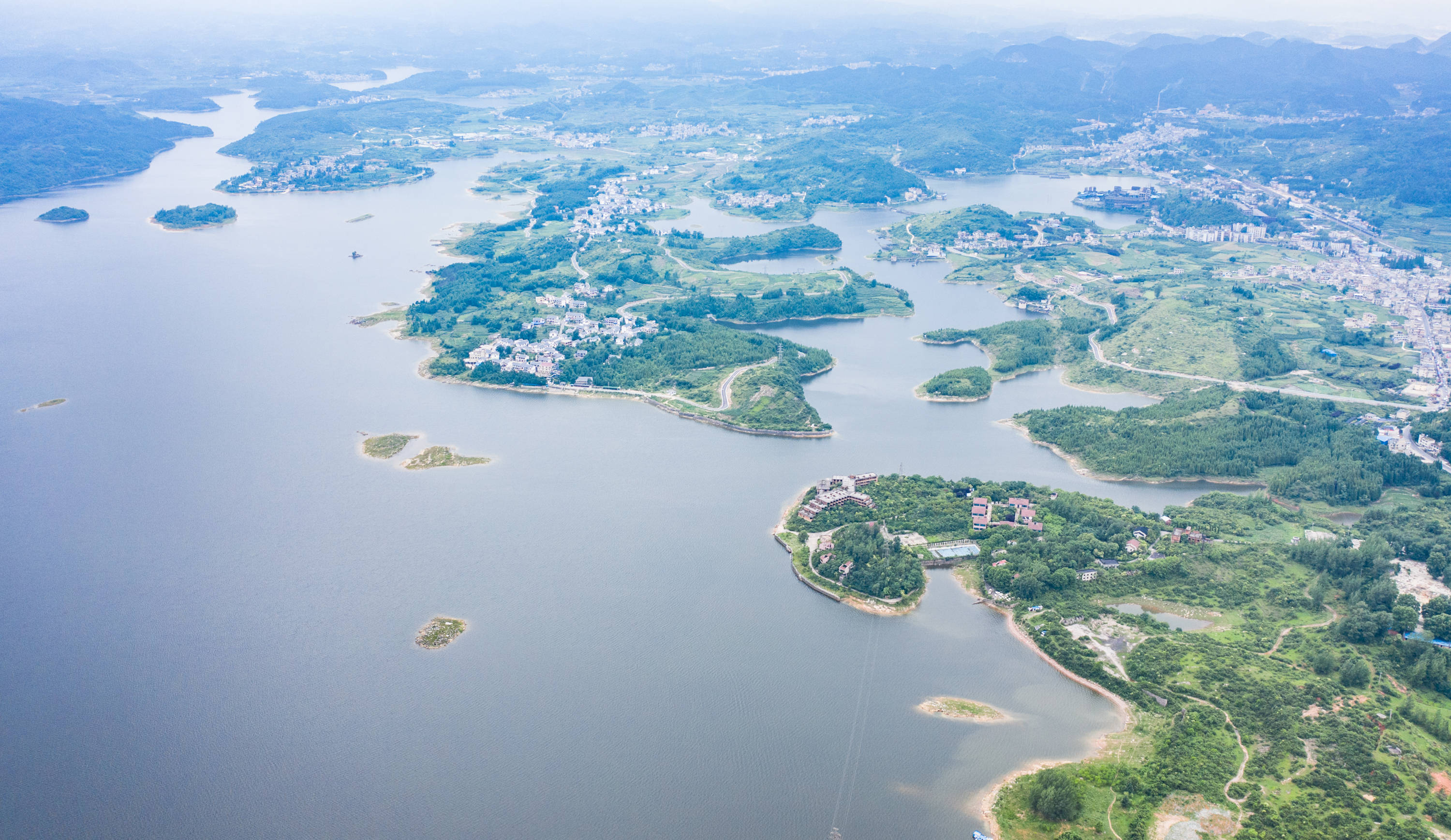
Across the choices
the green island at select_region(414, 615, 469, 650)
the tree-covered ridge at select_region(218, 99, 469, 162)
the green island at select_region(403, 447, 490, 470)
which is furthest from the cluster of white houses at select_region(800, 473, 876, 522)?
the tree-covered ridge at select_region(218, 99, 469, 162)

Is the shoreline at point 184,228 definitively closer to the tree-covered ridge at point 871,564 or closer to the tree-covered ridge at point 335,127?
the tree-covered ridge at point 335,127

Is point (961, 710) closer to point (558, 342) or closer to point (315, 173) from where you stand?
point (558, 342)

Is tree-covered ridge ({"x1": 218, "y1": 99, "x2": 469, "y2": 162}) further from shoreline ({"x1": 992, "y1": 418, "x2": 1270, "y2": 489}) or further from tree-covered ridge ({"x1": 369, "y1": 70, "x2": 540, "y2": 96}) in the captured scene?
shoreline ({"x1": 992, "y1": 418, "x2": 1270, "y2": 489})

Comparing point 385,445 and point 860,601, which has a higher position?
point 860,601

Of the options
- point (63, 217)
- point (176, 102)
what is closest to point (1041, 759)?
point (63, 217)

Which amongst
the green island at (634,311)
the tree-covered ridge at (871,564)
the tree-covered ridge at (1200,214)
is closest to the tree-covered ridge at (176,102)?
the green island at (634,311)
